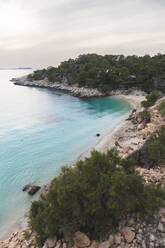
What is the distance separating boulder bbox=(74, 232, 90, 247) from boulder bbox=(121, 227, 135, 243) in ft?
3.60

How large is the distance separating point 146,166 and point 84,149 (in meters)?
8.06

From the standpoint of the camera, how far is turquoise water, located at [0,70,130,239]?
9830 millimetres

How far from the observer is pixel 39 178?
11.6 metres

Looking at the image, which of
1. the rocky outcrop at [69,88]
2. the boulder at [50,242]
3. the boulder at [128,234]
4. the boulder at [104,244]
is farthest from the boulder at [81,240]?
the rocky outcrop at [69,88]

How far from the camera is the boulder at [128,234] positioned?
4.43m

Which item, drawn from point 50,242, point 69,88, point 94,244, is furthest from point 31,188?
point 69,88

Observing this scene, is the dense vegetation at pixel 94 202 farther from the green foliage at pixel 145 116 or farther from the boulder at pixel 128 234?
the green foliage at pixel 145 116

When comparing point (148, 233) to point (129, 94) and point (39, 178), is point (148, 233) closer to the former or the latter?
point (39, 178)

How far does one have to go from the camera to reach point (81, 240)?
4594 millimetres

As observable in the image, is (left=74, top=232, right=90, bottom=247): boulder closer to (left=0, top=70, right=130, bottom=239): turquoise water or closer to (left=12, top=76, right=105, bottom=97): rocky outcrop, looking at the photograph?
(left=0, top=70, right=130, bottom=239): turquoise water

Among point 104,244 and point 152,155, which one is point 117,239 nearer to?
point 104,244

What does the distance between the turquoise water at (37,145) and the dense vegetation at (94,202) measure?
463 centimetres

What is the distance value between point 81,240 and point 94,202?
124cm

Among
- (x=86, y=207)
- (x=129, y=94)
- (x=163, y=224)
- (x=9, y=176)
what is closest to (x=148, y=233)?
(x=163, y=224)
